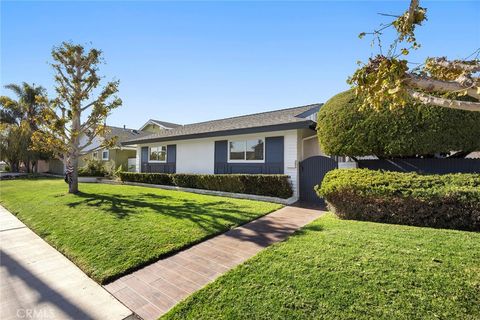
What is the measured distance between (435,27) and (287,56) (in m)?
5.61

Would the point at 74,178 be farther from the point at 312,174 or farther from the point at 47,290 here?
the point at 312,174

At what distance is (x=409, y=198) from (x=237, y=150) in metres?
8.52

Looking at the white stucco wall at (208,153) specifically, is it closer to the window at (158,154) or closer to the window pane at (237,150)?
the window pane at (237,150)

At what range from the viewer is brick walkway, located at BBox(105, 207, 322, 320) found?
11.2 ft

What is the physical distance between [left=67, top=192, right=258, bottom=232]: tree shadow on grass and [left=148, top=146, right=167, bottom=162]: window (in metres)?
7.46

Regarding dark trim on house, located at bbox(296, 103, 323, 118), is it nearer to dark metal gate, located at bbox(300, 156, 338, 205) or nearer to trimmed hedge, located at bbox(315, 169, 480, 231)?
dark metal gate, located at bbox(300, 156, 338, 205)

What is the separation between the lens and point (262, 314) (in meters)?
2.93

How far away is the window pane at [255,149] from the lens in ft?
40.7

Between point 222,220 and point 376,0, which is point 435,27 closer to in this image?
point 376,0

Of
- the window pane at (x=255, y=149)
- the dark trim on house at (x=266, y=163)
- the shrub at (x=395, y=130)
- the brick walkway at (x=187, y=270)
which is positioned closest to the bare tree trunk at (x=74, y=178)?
the dark trim on house at (x=266, y=163)

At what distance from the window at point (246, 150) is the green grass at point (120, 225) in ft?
11.8

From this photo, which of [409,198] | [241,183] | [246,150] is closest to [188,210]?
[241,183]

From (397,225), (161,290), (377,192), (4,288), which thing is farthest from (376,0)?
(4,288)

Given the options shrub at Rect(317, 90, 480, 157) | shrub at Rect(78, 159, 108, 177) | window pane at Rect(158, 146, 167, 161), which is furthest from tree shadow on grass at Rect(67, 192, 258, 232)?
shrub at Rect(78, 159, 108, 177)
